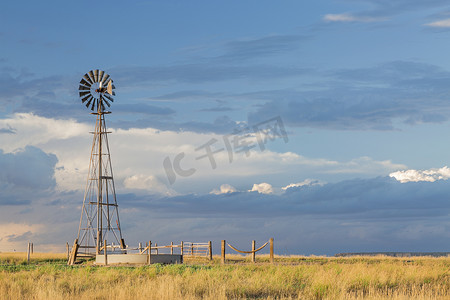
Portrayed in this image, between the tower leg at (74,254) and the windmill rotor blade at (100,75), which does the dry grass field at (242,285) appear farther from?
the windmill rotor blade at (100,75)

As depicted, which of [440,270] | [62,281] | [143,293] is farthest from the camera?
[440,270]

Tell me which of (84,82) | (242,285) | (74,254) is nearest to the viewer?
(242,285)

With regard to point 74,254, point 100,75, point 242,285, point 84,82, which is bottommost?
point 242,285

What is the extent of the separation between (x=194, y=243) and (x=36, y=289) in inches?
1054

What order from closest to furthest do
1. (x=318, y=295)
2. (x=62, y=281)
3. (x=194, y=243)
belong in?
1. (x=318, y=295)
2. (x=62, y=281)
3. (x=194, y=243)

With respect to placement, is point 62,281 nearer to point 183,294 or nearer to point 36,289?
point 36,289

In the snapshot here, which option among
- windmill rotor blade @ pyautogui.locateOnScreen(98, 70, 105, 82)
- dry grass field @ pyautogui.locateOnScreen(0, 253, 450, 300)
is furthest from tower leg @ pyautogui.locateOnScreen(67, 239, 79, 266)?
dry grass field @ pyautogui.locateOnScreen(0, 253, 450, 300)

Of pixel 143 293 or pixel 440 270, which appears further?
pixel 440 270

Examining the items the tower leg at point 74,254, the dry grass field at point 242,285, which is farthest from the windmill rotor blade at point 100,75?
the dry grass field at point 242,285

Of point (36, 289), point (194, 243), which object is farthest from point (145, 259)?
point (36, 289)

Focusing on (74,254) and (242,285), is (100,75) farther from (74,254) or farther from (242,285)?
(242,285)

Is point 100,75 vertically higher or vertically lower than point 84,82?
higher

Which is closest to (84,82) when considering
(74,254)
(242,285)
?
(74,254)

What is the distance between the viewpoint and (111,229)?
50.5m
